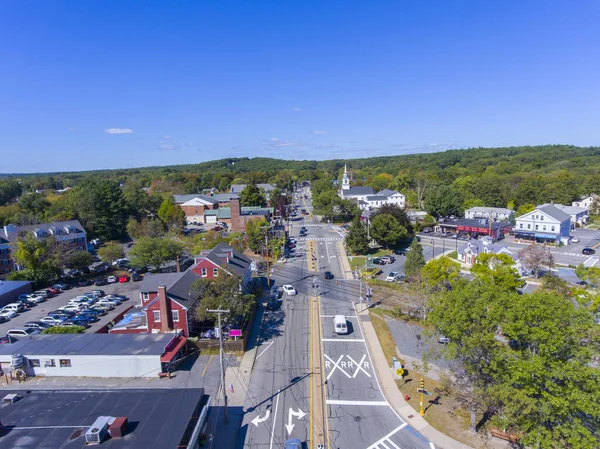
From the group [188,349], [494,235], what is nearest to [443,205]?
[494,235]

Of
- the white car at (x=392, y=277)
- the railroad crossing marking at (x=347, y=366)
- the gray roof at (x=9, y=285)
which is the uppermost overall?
the gray roof at (x=9, y=285)

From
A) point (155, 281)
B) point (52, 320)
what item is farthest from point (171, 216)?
point (155, 281)

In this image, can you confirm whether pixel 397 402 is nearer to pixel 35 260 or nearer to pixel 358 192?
pixel 35 260

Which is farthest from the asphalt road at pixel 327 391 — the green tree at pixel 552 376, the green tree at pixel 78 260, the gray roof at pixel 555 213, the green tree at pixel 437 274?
the gray roof at pixel 555 213

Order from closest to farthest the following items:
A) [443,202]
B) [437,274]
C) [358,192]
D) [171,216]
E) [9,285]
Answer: [437,274] → [9,285] → [171,216] → [443,202] → [358,192]

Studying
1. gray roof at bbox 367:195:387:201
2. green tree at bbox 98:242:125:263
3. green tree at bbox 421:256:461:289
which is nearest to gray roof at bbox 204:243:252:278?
green tree at bbox 421:256:461:289

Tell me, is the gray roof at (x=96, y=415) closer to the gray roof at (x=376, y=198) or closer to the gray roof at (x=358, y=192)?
the gray roof at (x=376, y=198)
